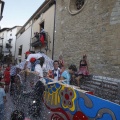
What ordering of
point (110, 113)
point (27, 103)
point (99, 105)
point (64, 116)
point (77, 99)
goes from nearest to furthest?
point (110, 113), point (99, 105), point (77, 99), point (64, 116), point (27, 103)

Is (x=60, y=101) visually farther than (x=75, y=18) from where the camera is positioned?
No

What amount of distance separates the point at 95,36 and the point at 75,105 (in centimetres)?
581

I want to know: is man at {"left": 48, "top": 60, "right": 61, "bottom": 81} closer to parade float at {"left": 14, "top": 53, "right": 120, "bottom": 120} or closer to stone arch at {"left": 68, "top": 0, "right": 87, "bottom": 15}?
parade float at {"left": 14, "top": 53, "right": 120, "bottom": 120}

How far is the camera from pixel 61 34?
486 inches

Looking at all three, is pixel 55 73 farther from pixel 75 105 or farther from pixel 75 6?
pixel 75 6

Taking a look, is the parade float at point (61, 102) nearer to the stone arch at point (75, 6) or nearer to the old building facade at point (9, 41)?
the stone arch at point (75, 6)

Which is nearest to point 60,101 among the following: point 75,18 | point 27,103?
point 27,103

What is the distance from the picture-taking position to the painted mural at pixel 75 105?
10.5 feet

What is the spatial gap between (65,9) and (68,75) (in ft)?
23.6

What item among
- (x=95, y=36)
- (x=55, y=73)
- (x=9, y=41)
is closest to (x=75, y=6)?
(x=95, y=36)

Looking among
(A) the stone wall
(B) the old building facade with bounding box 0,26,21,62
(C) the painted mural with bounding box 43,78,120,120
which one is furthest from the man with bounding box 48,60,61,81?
(B) the old building facade with bounding box 0,26,21,62

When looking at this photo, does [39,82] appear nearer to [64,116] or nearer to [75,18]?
[64,116]

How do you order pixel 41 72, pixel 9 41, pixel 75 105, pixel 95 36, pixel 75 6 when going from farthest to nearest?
pixel 9 41 < pixel 75 6 < pixel 95 36 < pixel 41 72 < pixel 75 105

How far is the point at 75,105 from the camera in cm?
390
